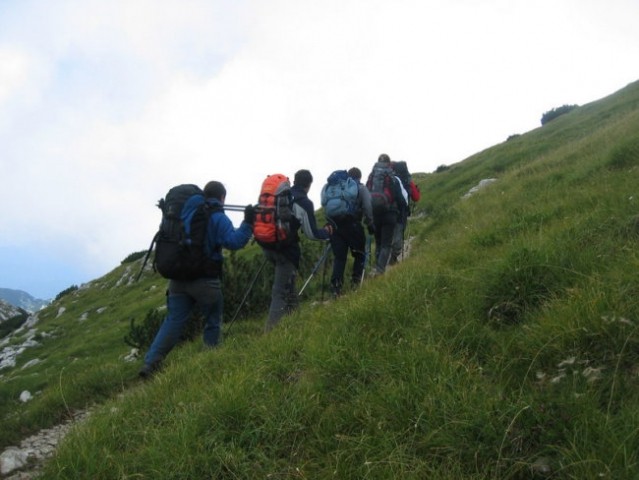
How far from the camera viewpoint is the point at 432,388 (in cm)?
326

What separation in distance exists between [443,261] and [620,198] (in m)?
2.22

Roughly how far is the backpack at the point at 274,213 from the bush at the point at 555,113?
43675 millimetres

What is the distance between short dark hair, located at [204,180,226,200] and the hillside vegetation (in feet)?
6.85

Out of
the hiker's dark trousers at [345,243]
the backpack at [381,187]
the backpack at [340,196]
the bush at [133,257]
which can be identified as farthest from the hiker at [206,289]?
the bush at [133,257]

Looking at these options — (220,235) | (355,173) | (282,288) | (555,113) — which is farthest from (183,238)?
(555,113)

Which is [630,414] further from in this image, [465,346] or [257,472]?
[257,472]

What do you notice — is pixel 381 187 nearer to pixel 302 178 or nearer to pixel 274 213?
pixel 302 178

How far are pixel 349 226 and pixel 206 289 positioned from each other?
10.4 feet

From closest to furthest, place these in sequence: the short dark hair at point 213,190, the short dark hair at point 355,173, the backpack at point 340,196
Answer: the short dark hair at point 213,190 → the backpack at point 340,196 → the short dark hair at point 355,173

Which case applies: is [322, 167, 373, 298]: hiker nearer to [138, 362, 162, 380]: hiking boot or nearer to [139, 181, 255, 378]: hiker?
[139, 181, 255, 378]: hiker

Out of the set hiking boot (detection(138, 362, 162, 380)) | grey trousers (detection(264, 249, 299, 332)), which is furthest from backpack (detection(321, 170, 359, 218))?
hiking boot (detection(138, 362, 162, 380))

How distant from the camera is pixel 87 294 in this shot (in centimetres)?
3262

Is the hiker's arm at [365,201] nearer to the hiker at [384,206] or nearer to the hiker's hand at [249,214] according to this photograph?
the hiker at [384,206]

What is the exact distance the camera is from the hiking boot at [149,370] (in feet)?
19.7
